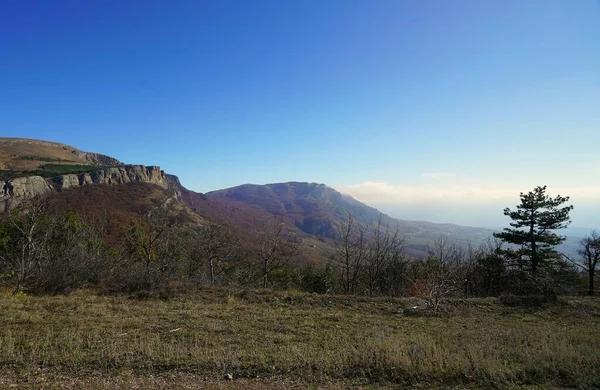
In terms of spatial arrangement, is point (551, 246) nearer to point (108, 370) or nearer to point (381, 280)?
point (381, 280)

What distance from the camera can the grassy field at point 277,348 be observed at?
Answer: 640cm

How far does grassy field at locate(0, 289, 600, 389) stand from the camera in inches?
252

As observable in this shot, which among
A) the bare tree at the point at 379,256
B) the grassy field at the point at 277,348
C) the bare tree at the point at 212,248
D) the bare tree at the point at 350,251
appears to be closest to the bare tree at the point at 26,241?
the grassy field at the point at 277,348

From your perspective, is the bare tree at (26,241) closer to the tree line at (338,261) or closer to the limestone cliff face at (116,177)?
the tree line at (338,261)

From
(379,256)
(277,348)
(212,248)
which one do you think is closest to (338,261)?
(379,256)

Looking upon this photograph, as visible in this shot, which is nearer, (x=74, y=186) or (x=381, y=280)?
(x=381, y=280)

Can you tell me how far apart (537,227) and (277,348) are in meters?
25.0

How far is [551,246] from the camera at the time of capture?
950 inches

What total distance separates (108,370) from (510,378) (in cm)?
854

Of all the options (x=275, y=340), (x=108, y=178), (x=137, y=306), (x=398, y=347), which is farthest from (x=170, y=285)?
(x=108, y=178)

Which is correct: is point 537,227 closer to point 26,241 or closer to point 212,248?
point 212,248

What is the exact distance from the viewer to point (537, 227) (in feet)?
79.4

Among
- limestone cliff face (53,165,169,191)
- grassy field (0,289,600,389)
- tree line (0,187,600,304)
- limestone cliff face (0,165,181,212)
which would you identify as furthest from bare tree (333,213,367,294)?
limestone cliff face (53,165,169,191)

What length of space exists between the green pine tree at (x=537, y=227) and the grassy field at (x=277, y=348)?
11398 mm
